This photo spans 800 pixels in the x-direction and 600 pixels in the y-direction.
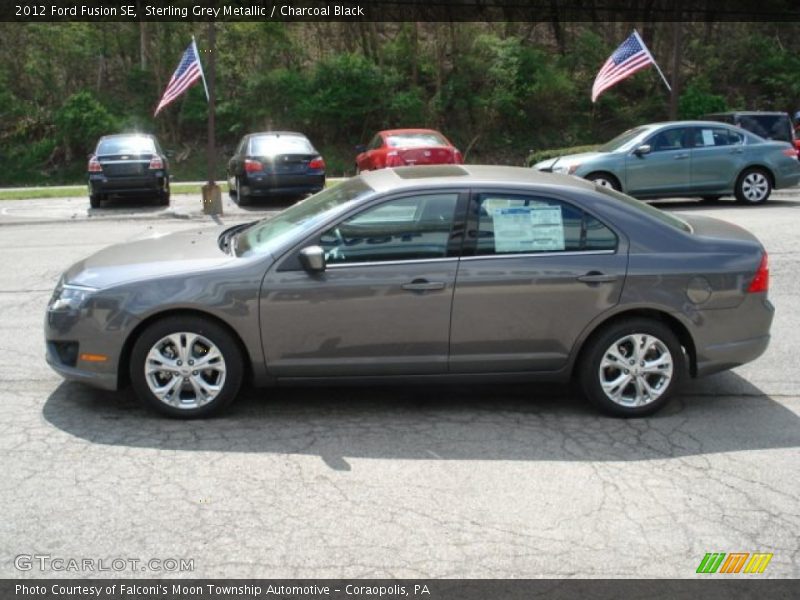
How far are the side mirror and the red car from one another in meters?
12.2

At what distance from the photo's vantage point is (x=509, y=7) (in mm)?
34500

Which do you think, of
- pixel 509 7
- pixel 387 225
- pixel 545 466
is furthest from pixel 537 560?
pixel 509 7

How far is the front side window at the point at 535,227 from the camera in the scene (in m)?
5.63

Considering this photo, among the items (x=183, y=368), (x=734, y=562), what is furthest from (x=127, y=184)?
(x=734, y=562)

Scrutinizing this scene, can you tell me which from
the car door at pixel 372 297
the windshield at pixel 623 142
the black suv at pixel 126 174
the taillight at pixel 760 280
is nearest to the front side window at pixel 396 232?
the car door at pixel 372 297

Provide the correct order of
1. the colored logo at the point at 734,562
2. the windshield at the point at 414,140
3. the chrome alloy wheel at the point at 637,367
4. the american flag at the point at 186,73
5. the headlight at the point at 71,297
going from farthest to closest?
the windshield at the point at 414,140, the american flag at the point at 186,73, the chrome alloy wheel at the point at 637,367, the headlight at the point at 71,297, the colored logo at the point at 734,562

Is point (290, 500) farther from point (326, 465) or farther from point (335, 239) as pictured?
point (335, 239)

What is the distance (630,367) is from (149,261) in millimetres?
3080

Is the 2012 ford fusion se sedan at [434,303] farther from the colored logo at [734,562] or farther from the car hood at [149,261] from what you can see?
the colored logo at [734,562]

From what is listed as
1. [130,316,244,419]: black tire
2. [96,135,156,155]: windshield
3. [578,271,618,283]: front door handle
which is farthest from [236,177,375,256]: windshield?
[96,135,156,155]: windshield

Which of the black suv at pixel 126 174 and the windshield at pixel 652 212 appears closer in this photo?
the windshield at pixel 652 212

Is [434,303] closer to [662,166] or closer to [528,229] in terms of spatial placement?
[528,229]

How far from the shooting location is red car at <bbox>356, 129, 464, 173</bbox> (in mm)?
18188

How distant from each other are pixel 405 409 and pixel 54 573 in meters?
2.57
